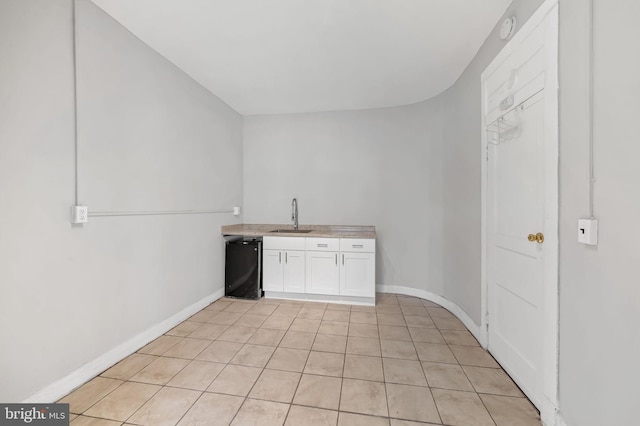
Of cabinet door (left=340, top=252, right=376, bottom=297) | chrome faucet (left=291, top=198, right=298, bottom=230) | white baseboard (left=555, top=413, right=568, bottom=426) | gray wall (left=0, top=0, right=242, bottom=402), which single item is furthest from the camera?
chrome faucet (left=291, top=198, right=298, bottom=230)

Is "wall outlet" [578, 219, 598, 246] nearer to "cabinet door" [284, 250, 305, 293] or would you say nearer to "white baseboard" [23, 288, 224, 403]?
"cabinet door" [284, 250, 305, 293]

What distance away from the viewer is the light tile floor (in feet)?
4.84

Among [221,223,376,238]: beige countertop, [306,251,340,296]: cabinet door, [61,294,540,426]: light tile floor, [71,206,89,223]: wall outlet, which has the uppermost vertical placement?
[71,206,89,223]: wall outlet

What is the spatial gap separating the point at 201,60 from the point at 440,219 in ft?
10.9

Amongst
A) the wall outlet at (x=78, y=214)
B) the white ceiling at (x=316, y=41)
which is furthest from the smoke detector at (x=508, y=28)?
the wall outlet at (x=78, y=214)

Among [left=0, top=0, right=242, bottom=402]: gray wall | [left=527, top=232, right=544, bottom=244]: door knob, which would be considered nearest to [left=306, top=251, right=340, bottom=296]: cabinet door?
[left=0, top=0, right=242, bottom=402]: gray wall

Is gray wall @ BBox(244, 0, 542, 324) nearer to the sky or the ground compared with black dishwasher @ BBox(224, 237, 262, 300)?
nearer to the sky

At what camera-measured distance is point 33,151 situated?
1.49m

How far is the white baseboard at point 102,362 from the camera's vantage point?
1.54m

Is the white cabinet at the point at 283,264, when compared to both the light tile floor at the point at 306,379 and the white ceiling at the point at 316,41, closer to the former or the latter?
the light tile floor at the point at 306,379

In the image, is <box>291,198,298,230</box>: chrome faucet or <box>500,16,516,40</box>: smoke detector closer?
<box>500,16,516,40</box>: smoke detector

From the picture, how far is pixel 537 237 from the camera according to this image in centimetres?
151

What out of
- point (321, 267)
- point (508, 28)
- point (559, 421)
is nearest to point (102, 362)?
point (321, 267)

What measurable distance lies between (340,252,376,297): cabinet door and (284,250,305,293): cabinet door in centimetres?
53
